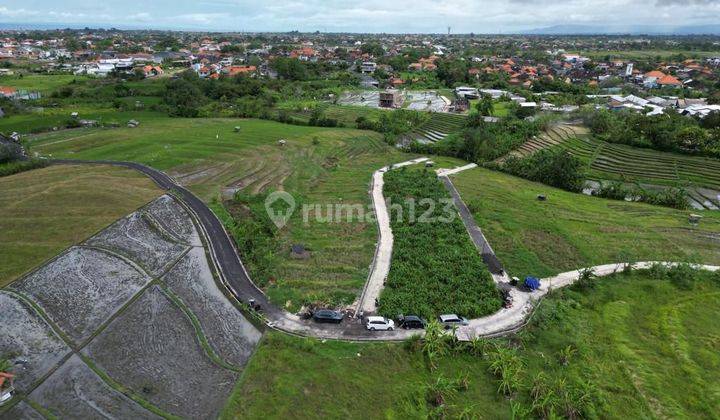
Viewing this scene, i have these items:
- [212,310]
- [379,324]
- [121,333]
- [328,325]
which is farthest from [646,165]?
[121,333]

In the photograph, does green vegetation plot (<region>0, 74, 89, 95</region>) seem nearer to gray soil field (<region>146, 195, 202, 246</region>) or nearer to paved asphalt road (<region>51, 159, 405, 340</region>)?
paved asphalt road (<region>51, 159, 405, 340</region>)

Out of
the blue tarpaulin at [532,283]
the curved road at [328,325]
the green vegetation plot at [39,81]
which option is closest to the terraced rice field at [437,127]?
the curved road at [328,325]

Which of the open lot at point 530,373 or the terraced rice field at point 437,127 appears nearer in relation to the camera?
the open lot at point 530,373

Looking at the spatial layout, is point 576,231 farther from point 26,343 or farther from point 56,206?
point 56,206

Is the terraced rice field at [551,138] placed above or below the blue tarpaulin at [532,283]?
above

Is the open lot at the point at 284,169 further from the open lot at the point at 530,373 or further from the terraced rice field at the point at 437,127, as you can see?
the terraced rice field at the point at 437,127

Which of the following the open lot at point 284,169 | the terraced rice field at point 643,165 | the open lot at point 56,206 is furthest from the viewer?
the terraced rice field at point 643,165

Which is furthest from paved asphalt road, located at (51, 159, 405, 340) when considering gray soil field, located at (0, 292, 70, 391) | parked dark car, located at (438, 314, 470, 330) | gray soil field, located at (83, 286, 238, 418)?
gray soil field, located at (0, 292, 70, 391)
